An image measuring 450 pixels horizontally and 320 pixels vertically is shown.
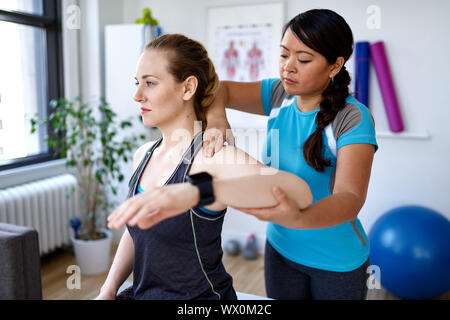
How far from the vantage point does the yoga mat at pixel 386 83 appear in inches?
108

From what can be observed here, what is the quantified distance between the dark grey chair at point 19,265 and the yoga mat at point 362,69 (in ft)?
7.61

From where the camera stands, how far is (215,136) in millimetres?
1021

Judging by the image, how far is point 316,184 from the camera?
1204 millimetres

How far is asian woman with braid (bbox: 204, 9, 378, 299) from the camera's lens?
1.04 meters

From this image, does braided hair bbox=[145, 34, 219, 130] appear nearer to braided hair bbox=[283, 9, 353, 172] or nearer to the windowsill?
braided hair bbox=[283, 9, 353, 172]

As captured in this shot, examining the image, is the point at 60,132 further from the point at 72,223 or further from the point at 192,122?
the point at 192,122

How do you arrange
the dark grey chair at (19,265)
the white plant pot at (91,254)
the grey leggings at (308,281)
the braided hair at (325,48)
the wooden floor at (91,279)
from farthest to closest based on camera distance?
1. the white plant pot at (91,254)
2. the wooden floor at (91,279)
3. the grey leggings at (308,281)
4. the braided hair at (325,48)
5. the dark grey chair at (19,265)

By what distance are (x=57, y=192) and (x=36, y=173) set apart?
214mm

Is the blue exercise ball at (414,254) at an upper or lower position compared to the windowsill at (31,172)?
lower

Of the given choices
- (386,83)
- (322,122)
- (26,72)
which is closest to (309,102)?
(322,122)

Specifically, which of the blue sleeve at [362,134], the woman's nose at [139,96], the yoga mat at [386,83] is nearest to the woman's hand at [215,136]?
the woman's nose at [139,96]

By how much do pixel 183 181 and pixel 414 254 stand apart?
1.95m

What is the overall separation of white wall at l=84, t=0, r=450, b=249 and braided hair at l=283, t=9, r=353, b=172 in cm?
183

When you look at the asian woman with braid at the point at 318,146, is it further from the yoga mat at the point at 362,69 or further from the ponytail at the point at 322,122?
the yoga mat at the point at 362,69
